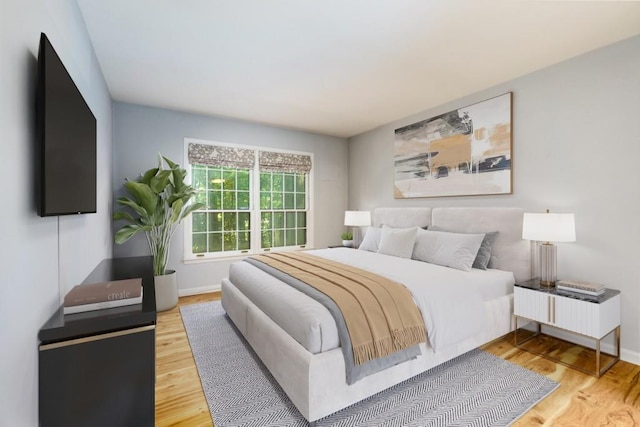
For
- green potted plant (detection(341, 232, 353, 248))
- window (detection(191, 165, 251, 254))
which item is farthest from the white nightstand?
window (detection(191, 165, 251, 254))

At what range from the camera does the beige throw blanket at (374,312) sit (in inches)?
69.9

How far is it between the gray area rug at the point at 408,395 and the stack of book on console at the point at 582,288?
2.48 ft

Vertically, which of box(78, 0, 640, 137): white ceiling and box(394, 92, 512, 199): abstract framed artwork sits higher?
box(78, 0, 640, 137): white ceiling

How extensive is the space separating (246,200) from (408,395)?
3.63m

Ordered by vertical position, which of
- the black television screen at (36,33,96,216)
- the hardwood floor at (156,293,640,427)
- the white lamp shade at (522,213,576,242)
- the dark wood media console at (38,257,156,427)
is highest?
the black television screen at (36,33,96,216)

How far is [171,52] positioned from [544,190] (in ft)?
12.2

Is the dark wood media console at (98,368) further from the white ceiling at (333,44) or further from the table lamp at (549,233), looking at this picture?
the table lamp at (549,233)

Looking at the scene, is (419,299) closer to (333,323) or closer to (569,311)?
(333,323)

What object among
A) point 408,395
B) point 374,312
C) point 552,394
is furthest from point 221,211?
point 552,394

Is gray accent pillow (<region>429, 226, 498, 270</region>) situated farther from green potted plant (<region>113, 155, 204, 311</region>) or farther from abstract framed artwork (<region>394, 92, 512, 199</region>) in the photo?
green potted plant (<region>113, 155, 204, 311</region>)

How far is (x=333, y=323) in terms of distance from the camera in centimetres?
178

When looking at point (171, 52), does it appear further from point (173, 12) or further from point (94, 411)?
point (94, 411)

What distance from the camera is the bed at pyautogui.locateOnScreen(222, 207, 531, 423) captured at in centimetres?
171

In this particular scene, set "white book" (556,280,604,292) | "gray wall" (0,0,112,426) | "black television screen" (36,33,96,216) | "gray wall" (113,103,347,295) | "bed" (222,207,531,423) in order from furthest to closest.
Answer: "gray wall" (113,103,347,295)
"white book" (556,280,604,292)
"bed" (222,207,531,423)
"black television screen" (36,33,96,216)
"gray wall" (0,0,112,426)
